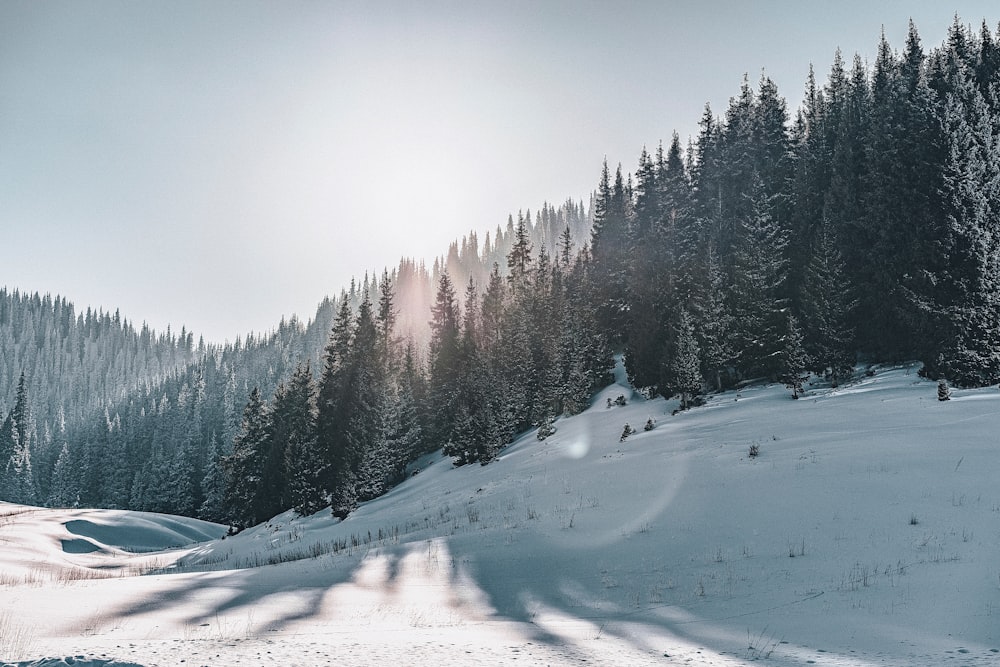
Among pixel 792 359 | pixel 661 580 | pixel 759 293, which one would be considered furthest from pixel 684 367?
pixel 661 580

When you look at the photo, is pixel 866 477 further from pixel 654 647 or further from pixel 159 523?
pixel 159 523

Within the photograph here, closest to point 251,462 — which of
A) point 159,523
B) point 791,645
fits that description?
point 159,523

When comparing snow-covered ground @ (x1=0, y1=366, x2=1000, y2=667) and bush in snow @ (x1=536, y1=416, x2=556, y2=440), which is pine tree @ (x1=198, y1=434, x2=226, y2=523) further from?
snow-covered ground @ (x1=0, y1=366, x2=1000, y2=667)

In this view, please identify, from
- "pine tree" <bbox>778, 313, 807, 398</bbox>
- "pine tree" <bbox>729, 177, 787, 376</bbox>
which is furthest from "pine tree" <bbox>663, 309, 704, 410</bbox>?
"pine tree" <bbox>778, 313, 807, 398</bbox>

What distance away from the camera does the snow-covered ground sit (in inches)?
226

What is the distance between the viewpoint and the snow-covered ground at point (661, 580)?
5.73 metres

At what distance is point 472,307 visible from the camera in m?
85.2

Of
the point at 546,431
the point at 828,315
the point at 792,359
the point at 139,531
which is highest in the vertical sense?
the point at 828,315

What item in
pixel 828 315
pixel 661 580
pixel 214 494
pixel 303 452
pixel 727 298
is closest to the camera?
pixel 661 580

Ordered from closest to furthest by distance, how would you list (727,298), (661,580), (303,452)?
(661,580), (727,298), (303,452)

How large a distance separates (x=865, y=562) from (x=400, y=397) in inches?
1877

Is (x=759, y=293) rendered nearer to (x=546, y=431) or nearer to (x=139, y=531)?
(x=546, y=431)

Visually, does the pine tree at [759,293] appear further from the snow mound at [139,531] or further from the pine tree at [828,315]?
the snow mound at [139,531]

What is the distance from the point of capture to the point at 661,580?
909 cm
